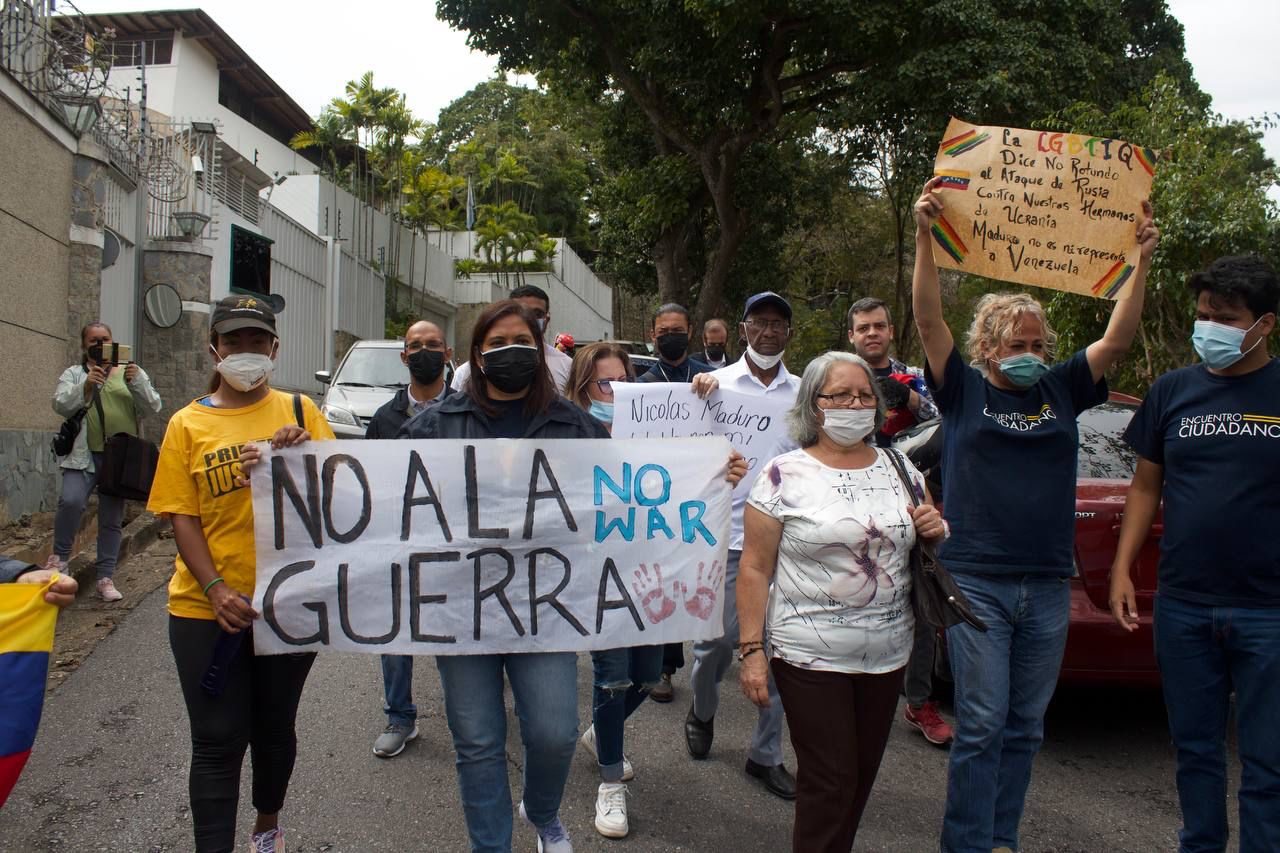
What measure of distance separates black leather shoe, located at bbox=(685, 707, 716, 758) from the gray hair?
189 centimetres

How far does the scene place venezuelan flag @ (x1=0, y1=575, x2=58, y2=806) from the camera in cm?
264

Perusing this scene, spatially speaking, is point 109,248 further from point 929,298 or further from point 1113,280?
point 1113,280

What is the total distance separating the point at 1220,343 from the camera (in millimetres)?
3244

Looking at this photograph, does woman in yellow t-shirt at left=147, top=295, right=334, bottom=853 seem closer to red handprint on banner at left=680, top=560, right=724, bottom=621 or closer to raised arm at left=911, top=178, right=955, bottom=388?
red handprint on banner at left=680, top=560, right=724, bottom=621

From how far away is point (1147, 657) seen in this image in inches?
175

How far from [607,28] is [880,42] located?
16.9 feet

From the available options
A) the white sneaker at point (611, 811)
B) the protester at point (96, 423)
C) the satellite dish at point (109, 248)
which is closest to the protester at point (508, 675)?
the white sneaker at point (611, 811)

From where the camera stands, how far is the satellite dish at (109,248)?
1059 centimetres

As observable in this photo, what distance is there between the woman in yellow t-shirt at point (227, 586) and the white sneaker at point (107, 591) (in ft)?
14.3

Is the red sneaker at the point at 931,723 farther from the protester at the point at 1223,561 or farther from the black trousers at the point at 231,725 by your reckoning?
the black trousers at the point at 231,725

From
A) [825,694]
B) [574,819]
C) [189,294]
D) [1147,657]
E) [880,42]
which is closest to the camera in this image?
[825,694]

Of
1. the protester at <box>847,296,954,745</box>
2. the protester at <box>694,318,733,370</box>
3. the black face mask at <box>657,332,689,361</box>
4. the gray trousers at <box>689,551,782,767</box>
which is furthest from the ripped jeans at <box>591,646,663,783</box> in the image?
the protester at <box>694,318,733,370</box>

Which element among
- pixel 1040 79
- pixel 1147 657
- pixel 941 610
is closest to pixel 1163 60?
pixel 1040 79

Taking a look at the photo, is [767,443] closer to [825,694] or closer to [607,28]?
[825,694]
